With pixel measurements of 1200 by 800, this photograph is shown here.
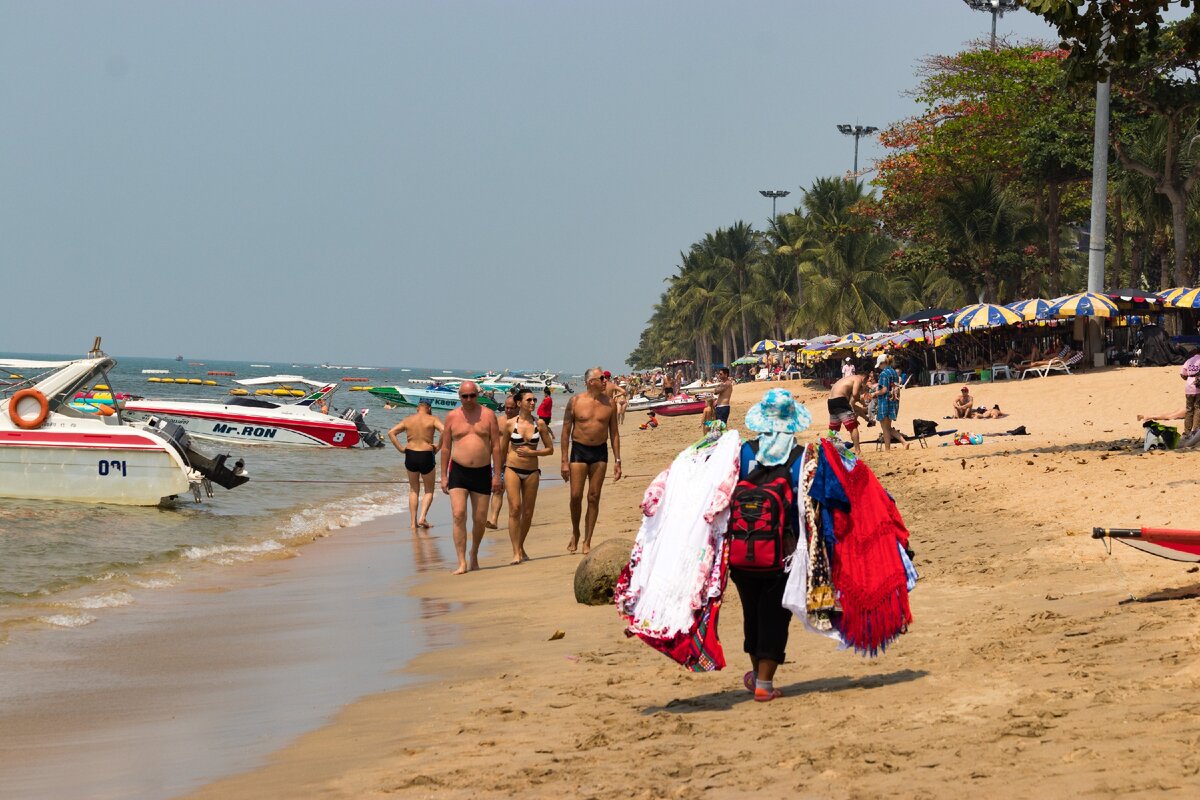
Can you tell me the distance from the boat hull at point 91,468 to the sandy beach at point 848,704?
9.48 metres

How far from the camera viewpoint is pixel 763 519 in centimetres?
588

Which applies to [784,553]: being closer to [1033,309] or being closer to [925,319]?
[1033,309]

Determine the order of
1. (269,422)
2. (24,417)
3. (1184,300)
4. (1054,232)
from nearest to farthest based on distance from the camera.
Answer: (24,417), (1184,300), (269,422), (1054,232)

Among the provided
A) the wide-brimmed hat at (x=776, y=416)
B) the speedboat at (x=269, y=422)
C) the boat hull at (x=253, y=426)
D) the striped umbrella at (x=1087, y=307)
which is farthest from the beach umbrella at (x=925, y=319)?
the wide-brimmed hat at (x=776, y=416)

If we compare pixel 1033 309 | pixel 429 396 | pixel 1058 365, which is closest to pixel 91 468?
pixel 1033 309

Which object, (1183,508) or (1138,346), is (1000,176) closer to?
(1138,346)

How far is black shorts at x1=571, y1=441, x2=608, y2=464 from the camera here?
12.2 meters

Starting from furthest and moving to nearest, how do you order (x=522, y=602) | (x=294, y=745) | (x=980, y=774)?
(x=522, y=602)
(x=294, y=745)
(x=980, y=774)

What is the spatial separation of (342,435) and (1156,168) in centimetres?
2805

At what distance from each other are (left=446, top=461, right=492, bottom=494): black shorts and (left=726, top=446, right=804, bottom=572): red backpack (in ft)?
19.8

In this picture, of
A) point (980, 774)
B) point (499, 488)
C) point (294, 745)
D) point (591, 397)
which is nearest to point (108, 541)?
point (499, 488)

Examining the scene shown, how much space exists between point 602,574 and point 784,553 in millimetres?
3741

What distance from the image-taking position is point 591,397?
12070 mm

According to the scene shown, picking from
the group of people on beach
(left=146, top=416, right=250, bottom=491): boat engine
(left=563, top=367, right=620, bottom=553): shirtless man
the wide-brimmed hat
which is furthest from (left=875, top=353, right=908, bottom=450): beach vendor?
the wide-brimmed hat
